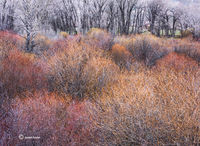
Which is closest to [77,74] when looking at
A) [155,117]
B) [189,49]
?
[155,117]

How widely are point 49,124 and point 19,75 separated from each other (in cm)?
779

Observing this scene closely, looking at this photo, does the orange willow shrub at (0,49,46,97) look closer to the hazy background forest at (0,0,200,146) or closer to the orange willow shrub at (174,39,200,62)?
the hazy background forest at (0,0,200,146)

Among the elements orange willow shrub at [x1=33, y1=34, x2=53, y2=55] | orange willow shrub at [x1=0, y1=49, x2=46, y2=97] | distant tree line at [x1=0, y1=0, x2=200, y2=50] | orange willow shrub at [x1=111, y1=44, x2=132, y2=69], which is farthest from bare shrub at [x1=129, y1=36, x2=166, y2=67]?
orange willow shrub at [x1=0, y1=49, x2=46, y2=97]

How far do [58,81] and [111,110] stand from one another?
7225 mm

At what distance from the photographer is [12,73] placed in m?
15.9

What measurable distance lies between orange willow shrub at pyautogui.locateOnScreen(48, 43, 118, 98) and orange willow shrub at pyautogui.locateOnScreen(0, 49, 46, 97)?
121 cm

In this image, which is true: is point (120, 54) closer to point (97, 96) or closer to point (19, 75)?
point (97, 96)

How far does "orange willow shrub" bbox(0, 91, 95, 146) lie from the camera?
8.93 metres

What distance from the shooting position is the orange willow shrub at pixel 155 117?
7.49m

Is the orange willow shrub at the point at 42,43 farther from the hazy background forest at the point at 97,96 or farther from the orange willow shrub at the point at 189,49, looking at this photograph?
A: the orange willow shrub at the point at 189,49

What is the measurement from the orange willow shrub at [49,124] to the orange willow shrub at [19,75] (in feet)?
8.74

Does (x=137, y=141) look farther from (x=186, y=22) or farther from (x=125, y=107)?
(x=186, y=22)

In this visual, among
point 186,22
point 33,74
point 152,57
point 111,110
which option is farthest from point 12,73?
point 186,22

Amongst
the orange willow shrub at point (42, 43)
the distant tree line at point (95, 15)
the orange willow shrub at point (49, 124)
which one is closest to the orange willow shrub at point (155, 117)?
the orange willow shrub at point (49, 124)
